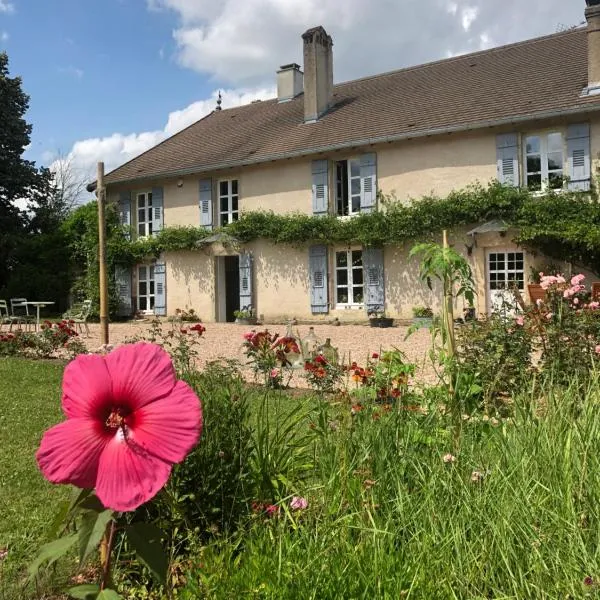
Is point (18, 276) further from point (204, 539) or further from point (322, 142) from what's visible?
point (204, 539)

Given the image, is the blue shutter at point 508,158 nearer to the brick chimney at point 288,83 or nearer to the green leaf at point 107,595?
the brick chimney at point 288,83

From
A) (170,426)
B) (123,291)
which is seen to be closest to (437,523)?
(170,426)

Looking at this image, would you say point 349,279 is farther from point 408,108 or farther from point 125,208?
point 125,208

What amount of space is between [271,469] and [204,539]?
1.35 feet

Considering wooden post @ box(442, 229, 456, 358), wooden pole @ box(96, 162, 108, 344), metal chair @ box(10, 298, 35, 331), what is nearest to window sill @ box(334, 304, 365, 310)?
metal chair @ box(10, 298, 35, 331)

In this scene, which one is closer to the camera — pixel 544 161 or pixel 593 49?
pixel 593 49

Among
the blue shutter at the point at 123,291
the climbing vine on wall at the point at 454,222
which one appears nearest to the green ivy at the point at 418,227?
the climbing vine on wall at the point at 454,222

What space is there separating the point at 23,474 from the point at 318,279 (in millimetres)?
13849

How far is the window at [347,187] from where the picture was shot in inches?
692

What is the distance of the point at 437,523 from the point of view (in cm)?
A: 199

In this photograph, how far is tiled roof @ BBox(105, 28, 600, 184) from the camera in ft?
50.8

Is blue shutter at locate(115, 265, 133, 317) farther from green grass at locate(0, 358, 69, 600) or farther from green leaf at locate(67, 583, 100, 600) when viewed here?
green leaf at locate(67, 583, 100, 600)

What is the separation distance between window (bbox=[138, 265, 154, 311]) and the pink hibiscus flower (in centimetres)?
2050

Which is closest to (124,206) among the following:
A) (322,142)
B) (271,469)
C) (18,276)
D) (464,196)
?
(18,276)
